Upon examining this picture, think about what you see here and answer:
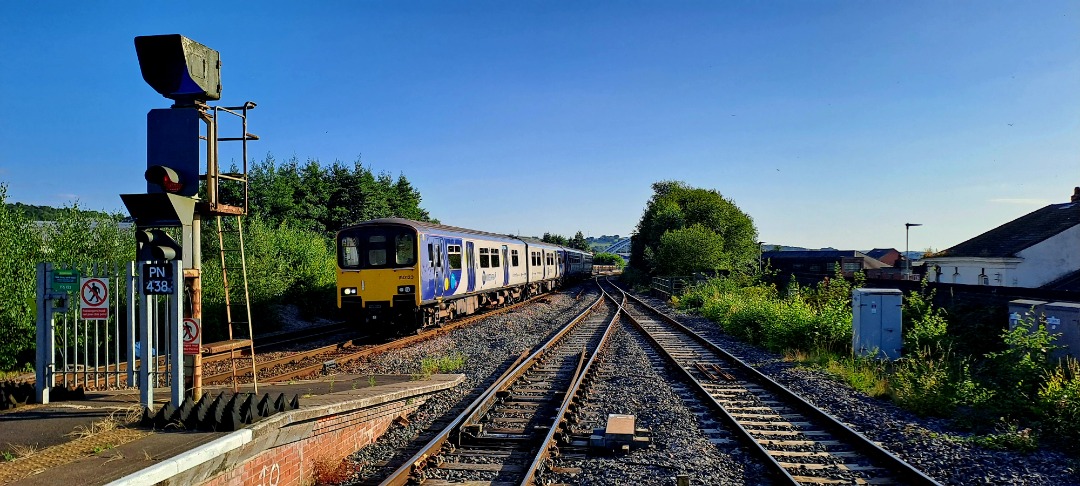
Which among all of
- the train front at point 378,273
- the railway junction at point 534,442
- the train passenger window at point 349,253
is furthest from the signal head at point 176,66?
the train passenger window at point 349,253


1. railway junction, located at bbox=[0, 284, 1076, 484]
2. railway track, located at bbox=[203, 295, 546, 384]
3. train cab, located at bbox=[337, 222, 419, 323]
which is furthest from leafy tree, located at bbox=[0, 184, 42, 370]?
railway junction, located at bbox=[0, 284, 1076, 484]

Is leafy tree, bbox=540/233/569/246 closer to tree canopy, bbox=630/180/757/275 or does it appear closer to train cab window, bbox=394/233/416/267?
tree canopy, bbox=630/180/757/275

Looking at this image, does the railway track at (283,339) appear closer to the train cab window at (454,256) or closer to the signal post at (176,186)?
the train cab window at (454,256)

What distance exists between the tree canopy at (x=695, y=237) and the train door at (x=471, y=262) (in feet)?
55.1

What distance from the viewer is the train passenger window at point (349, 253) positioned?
1482 centimetres

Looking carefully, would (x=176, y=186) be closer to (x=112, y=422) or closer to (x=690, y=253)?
(x=112, y=422)

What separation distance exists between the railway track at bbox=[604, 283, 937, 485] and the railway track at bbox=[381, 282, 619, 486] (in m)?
1.91

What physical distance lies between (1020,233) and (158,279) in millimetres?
30459

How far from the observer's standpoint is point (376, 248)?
14727 millimetres

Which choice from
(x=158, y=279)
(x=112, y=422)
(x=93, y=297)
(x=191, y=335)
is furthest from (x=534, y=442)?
(x=93, y=297)

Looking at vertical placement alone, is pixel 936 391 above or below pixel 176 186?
below

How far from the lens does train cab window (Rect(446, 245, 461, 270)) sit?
16344 mm

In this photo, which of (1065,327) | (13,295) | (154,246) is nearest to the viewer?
(154,246)

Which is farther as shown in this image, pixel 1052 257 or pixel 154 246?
pixel 1052 257
